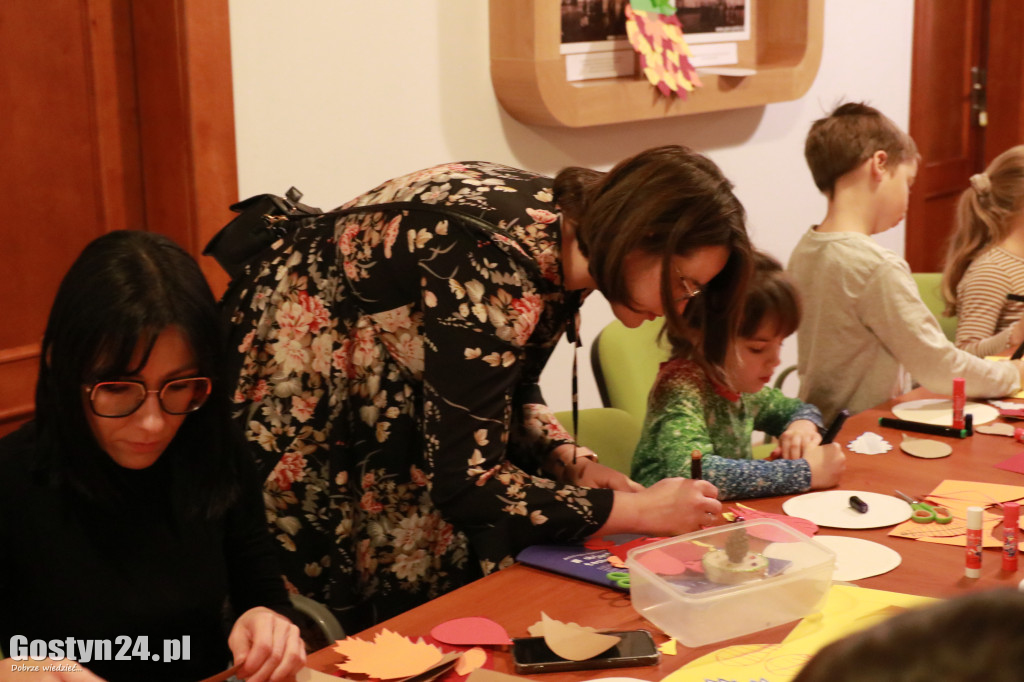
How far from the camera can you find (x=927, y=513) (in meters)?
1.82

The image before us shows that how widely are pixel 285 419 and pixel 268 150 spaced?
0.98 meters

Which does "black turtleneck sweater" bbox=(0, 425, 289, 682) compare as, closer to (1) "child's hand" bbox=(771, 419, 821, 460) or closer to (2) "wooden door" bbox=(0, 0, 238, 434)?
(2) "wooden door" bbox=(0, 0, 238, 434)

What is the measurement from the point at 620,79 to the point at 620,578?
2.15 m

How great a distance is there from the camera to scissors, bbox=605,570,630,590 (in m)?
1.56

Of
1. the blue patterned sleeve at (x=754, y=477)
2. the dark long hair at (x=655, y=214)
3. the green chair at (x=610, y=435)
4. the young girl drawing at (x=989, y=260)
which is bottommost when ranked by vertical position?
the green chair at (x=610, y=435)

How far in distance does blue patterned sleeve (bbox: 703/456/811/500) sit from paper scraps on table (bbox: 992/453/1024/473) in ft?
1.37

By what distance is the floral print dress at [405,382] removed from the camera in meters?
1.55

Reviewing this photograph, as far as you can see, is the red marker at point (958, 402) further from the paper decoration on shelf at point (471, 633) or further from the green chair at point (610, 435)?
the paper decoration on shelf at point (471, 633)

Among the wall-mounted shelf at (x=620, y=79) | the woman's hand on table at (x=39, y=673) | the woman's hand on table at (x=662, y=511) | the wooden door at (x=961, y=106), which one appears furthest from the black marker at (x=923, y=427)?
the wooden door at (x=961, y=106)

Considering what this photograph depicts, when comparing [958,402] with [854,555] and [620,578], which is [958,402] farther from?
[620,578]

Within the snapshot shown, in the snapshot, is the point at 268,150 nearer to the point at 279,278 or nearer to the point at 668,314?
the point at 279,278

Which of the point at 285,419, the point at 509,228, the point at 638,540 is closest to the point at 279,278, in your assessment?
the point at 285,419

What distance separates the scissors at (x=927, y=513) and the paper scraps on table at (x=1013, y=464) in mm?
287

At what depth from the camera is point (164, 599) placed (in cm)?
145
